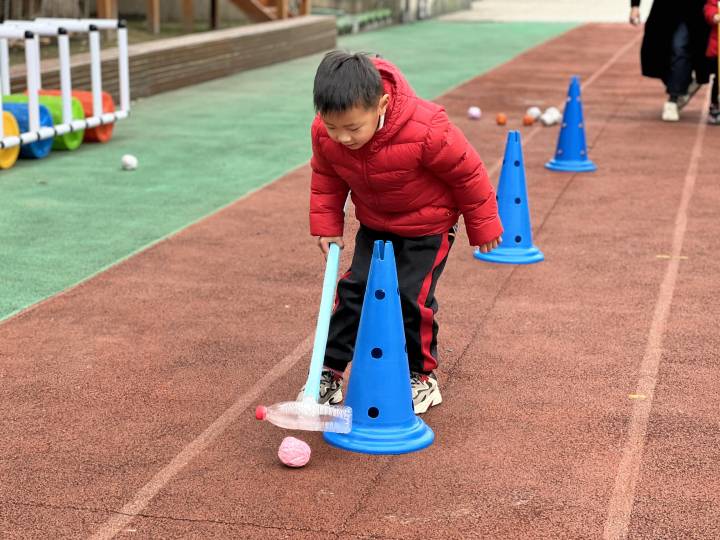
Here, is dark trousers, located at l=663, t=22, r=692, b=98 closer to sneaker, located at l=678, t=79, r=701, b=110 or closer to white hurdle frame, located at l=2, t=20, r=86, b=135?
sneaker, located at l=678, t=79, r=701, b=110

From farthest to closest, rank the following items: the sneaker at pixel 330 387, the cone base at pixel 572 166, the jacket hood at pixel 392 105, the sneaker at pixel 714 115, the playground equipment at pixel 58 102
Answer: the sneaker at pixel 714 115 < the cone base at pixel 572 166 < the playground equipment at pixel 58 102 < the sneaker at pixel 330 387 < the jacket hood at pixel 392 105

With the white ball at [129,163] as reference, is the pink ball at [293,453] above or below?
above

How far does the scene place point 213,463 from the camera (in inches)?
171

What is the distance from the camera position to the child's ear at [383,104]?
14.1 feet

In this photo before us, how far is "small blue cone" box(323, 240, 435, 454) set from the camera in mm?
4477

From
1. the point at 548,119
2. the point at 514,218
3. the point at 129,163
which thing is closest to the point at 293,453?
the point at 514,218

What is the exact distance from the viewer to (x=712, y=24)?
12273mm

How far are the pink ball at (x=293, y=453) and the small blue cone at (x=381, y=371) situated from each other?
24 cm

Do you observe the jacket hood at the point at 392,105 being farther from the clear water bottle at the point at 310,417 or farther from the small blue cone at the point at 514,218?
the small blue cone at the point at 514,218

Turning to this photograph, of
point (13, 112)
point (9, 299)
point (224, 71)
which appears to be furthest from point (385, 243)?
point (224, 71)

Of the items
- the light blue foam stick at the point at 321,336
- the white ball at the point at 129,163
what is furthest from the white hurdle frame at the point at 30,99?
the light blue foam stick at the point at 321,336

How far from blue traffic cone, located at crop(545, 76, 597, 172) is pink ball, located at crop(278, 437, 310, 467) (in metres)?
6.43

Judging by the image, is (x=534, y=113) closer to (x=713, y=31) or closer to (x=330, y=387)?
(x=713, y=31)

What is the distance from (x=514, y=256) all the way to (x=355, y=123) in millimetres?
3280
